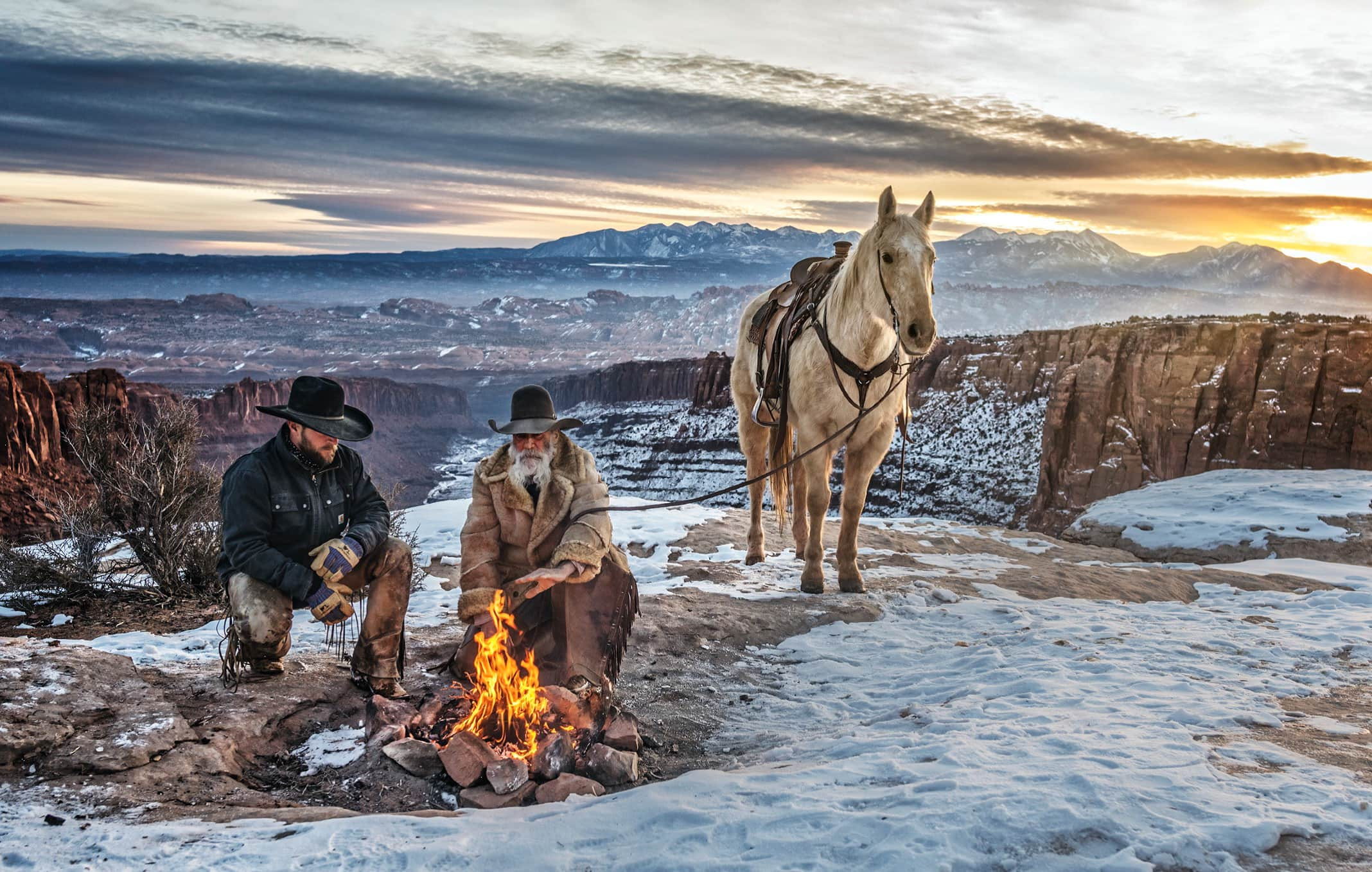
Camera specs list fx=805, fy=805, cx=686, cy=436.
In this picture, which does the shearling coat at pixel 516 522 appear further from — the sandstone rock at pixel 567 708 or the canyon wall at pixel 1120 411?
the canyon wall at pixel 1120 411

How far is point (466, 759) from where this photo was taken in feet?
13.6

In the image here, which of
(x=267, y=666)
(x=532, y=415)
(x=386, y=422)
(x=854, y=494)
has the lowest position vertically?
(x=386, y=422)

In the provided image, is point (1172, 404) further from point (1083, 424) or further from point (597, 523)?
point (597, 523)

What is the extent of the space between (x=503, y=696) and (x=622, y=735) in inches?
28.6

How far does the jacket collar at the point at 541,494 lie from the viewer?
16.3ft

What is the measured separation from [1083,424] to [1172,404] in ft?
19.0

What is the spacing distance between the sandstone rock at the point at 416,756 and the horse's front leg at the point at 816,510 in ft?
15.0

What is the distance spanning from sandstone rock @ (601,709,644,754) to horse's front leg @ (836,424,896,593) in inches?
152

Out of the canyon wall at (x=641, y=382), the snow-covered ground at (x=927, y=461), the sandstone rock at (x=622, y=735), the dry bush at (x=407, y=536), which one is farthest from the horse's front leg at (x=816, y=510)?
the canyon wall at (x=641, y=382)

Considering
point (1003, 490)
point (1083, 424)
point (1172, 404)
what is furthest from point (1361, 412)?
point (1003, 490)

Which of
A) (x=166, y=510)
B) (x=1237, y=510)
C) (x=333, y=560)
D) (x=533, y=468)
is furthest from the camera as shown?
(x=1237, y=510)

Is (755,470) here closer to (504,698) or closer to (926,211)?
(926,211)

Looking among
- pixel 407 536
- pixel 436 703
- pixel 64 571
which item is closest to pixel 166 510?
pixel 64 571

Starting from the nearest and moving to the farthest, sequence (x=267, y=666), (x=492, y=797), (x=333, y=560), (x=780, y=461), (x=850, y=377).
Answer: (x=492, y=797) → (x=333, y=560) → (x=267, y=666) → (x=850, y=377) → (x=780, y=461)
